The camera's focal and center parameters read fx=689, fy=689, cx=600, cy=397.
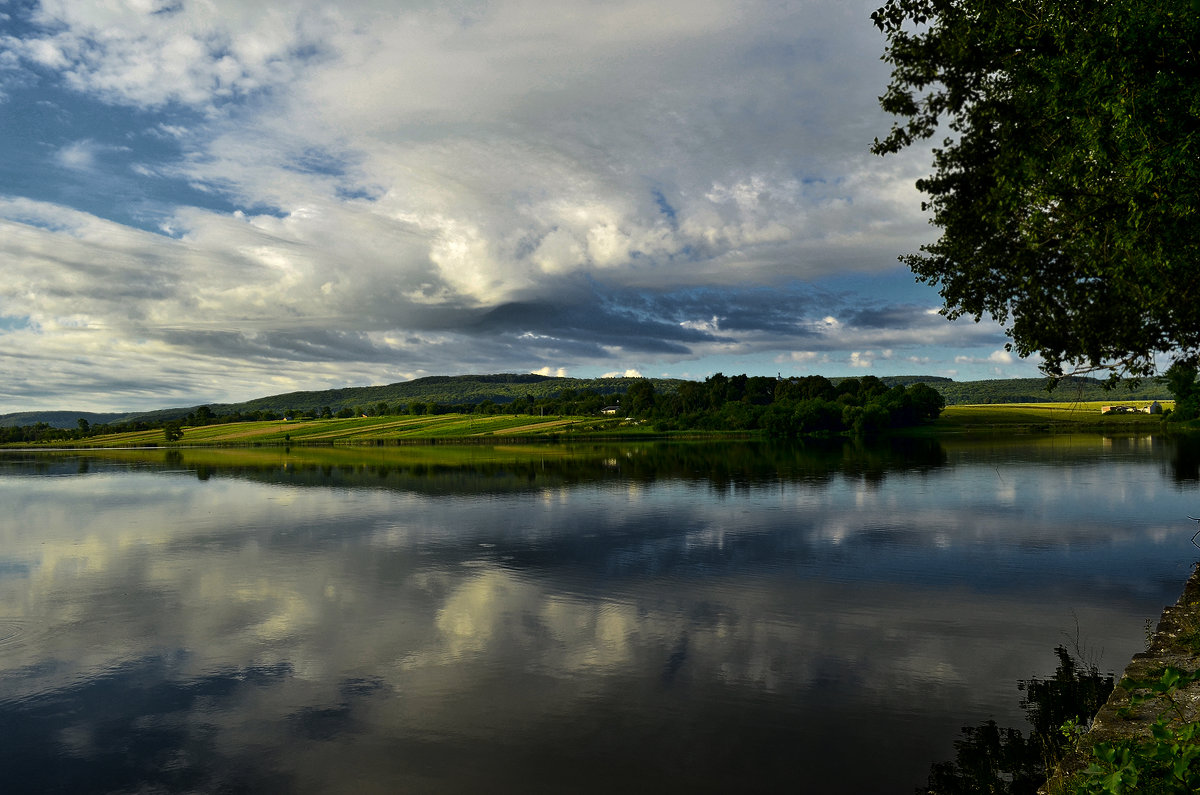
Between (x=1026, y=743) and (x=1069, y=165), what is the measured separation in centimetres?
1270

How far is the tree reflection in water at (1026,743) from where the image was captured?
11969mm

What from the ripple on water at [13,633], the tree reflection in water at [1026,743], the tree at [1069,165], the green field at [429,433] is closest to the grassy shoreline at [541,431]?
the green field at [429,433]

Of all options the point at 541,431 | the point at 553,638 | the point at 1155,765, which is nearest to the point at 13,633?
the point at 553,638

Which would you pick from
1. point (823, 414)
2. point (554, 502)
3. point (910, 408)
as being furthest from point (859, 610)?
point (910, 408)

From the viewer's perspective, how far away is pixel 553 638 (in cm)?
1988

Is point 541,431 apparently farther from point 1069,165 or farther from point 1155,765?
point 1155,765

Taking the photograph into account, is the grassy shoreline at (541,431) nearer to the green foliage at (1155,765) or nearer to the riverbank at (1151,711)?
the riverbank at (1151,711)

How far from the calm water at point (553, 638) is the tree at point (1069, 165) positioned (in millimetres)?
9189

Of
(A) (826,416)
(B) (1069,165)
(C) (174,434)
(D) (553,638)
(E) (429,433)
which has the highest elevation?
(B) (1069,165)

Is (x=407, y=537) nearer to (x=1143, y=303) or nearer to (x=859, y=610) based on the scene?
(x=859, y=610)

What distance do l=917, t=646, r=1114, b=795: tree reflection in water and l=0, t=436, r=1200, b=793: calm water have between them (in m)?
0.47

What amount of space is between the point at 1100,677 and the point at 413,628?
59.0 feet

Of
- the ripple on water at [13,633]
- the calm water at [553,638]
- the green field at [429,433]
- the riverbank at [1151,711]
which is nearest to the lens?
the riverbank at [1151,711]

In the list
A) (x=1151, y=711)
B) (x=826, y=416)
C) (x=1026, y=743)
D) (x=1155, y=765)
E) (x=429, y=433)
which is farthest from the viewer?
(x=429, y=433)
